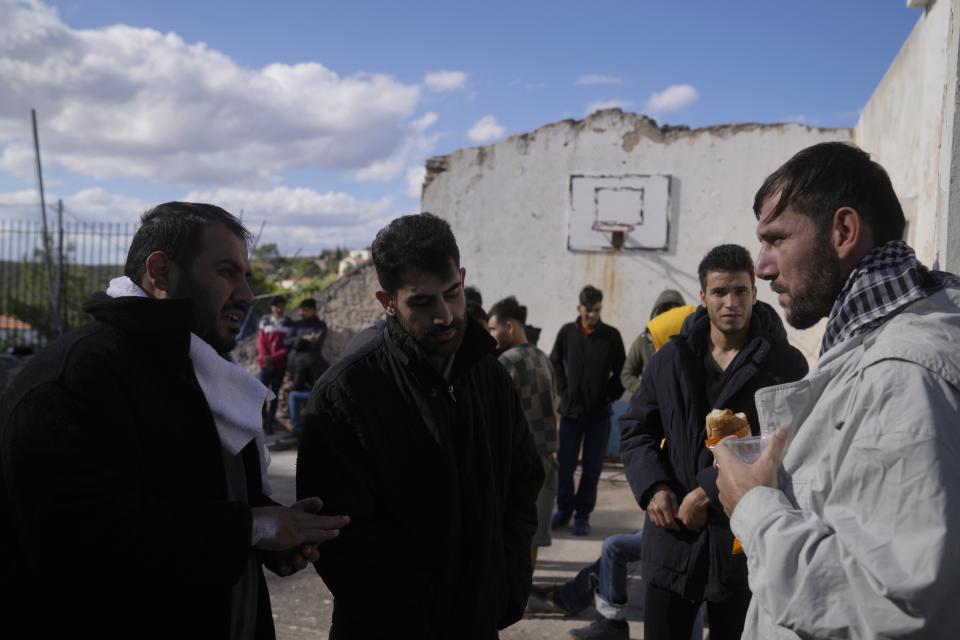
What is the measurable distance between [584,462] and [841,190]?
517 centimetres

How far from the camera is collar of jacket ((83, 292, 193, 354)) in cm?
179

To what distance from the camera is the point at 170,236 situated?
1.97 meters

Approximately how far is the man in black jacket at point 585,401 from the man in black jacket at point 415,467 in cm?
431

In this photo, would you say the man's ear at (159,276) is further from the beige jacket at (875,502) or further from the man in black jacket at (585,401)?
the man in black jacket at (585,401)

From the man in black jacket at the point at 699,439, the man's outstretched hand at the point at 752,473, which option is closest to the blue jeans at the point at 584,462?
the man in black jacket at the point at 699,439

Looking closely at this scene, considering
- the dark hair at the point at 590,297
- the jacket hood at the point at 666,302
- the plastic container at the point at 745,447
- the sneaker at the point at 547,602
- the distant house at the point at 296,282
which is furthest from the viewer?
the distant house at the point at 296,282

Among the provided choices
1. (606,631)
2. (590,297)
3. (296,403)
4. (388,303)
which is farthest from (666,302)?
(296,403)

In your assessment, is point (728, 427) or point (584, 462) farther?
point (584, 462)

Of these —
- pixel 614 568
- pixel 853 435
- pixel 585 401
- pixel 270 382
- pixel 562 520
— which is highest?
pixel 853 435

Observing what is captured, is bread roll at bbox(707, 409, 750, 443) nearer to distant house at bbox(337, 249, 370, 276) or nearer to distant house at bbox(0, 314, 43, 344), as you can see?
distant house at bbox(337, 249, 370, 276)

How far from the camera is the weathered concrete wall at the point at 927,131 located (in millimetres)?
3300

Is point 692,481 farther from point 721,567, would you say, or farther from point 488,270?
point 488,270

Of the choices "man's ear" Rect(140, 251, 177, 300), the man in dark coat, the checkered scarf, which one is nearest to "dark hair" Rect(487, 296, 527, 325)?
the man in dark coat

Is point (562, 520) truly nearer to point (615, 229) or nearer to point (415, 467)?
point (415, 467)
